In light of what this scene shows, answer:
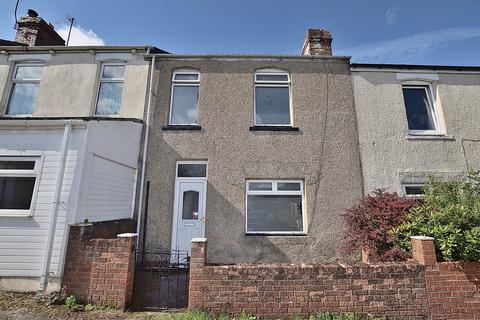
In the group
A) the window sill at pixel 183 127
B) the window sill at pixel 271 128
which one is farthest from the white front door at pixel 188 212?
the window sill at pixel 271 128

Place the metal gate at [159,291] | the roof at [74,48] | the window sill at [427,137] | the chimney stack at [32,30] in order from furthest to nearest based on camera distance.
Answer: the chimney stack at [32,30], the roof at [74,48], the window sill at [427,137], the metal gate at [159,291]

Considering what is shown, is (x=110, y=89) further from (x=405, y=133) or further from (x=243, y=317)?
(x=405, y=133)

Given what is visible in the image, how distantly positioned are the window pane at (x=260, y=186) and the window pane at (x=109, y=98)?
4727 mm

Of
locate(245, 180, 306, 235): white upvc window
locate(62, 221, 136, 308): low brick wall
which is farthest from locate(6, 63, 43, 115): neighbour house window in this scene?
locate(245, 180, 306, 235): white upvc window

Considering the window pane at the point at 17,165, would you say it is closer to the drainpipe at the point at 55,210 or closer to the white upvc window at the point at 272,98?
the drainpipe at the point at 55,210

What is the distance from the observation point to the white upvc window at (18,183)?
217 inches

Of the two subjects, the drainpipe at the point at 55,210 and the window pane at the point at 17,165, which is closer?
the drainpipe at the point at 55,210

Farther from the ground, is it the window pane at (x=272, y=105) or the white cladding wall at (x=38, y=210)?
the window pane at (x=272, y=105)

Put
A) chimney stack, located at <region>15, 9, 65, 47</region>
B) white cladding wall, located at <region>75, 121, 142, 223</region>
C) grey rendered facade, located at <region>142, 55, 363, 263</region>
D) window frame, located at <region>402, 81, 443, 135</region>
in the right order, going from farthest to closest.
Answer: chimney stack, located at <region>15, 9, 65, 47</region> < window frame, located at <region>402, 81, 443, 135</region> < grey rendered facade, located at <region>142, 55, 363, 263</region> < white cladding wall, located at <region>75, 121, 142, 223</region>

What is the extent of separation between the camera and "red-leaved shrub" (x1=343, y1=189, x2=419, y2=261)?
531cm

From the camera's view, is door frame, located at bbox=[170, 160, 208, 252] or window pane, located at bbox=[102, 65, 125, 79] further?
window pane, located at bbox=[102, 65, 125, 79]

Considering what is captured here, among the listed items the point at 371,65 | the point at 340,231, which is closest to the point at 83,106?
the point at 340,231

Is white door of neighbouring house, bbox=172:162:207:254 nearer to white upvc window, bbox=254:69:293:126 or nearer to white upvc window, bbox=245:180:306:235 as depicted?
white upvc window, bbox=245:180:306:235

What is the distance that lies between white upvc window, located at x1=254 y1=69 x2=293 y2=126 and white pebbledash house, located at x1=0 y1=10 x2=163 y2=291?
3540mm
